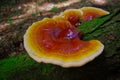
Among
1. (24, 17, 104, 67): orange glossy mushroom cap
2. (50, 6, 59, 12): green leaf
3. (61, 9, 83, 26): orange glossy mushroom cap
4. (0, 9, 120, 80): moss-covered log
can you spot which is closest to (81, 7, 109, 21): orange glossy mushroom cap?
(61, 9, 83, 26): orange glossy mushroom cap

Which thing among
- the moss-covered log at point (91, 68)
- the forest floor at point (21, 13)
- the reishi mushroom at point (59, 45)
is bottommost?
the forest floor at point (21, 13)

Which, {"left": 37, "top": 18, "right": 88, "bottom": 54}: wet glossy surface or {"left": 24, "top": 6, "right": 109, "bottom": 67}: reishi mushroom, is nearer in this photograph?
{"left": 24, "top": 6, "right": 109, "bottom": 67}: reishi mushroom

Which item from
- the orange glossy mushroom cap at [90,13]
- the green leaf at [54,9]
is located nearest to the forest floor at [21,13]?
the green leaf at [54,9]

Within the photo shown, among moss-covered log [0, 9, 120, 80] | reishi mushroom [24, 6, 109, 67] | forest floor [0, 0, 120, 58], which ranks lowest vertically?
forest floor [0, 0, 120, 58]

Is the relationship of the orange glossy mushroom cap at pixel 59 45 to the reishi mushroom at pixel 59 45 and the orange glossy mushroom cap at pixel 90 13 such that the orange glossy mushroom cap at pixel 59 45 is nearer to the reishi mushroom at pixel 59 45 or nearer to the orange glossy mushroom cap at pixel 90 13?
the reishi mushroom at pixel 59 45

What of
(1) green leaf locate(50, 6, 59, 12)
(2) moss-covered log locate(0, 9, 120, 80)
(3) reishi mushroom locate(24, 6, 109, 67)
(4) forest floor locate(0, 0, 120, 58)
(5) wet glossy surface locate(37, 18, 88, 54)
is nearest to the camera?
(3) reishi mushroom locate(24, 6, 109, 67)

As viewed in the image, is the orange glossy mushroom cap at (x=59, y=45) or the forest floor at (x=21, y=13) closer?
the orange glossy mushroom cap at (x=59, y=45)

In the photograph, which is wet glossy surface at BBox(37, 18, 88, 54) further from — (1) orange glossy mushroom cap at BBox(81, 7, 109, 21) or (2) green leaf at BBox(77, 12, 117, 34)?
(1) orange glossy mushroom cap at BBox(81, 7, 109, 21)

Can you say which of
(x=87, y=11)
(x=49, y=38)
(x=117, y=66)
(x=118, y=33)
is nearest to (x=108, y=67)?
(x=117, y=66)
